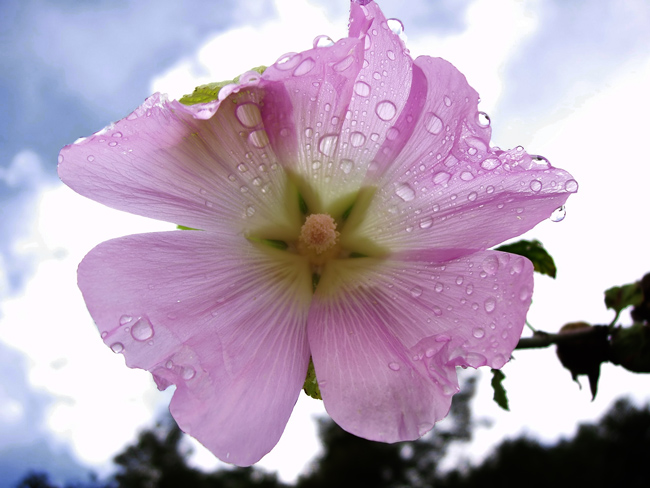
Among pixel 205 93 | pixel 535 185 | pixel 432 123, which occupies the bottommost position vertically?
pixel 535 185

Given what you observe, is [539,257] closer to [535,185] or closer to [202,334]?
[535,185]

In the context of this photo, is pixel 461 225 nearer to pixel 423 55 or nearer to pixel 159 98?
pixel 423 55

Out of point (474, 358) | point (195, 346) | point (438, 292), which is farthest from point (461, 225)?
point (195, 346)

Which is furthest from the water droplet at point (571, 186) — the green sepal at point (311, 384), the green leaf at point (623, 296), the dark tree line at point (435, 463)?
the dark tree line at point (435, 463)

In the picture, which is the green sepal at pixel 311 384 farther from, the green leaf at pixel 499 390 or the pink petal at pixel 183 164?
the green leaf at pixel 499 390

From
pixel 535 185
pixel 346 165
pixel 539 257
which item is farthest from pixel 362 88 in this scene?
pixel 539 257

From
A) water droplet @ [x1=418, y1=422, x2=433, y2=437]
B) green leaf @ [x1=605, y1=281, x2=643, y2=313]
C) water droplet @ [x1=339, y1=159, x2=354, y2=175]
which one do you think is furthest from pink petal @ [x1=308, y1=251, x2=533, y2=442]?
green leaf @ [x1=605, y1=281, x2=643, y2=313]

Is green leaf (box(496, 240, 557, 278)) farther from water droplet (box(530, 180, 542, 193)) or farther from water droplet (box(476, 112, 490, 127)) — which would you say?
water droplet (box(476, 112, 490, 127))
